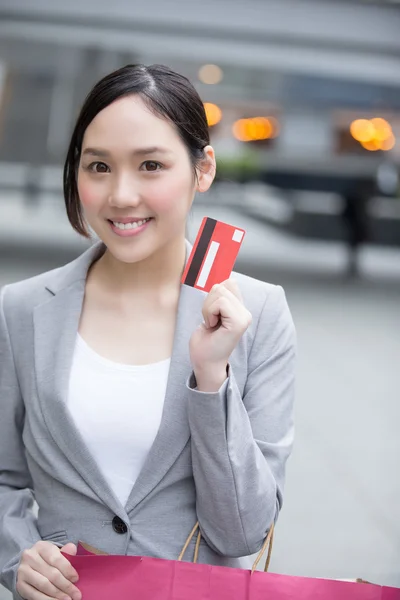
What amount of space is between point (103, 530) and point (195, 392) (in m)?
0.35

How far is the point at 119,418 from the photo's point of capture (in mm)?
1627

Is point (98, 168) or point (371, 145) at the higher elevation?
point (371, 145)

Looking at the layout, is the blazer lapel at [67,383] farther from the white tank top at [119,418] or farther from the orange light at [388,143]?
the orange light at [388,143]

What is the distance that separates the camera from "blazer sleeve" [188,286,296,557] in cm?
147

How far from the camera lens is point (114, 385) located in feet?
5.41

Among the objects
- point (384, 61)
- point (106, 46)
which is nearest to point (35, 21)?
point (106, 46)

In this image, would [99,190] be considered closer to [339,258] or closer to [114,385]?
[114,385]

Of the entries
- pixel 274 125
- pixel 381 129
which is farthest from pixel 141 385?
pixel 381 129

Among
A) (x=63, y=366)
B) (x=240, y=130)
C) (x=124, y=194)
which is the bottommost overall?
(x=63, y=366)

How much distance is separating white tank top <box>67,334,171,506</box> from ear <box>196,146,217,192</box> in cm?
38

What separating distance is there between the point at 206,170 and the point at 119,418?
52 cm

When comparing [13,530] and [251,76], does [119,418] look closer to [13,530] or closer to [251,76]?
[13,530]

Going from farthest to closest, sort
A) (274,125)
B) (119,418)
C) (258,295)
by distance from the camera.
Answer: (274,125) → (258,295) → (119,418)

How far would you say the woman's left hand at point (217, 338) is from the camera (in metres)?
1.45
